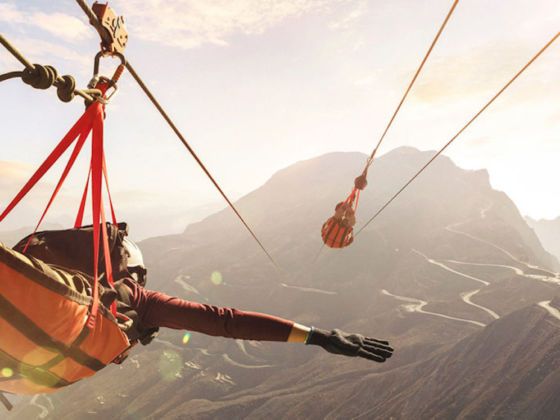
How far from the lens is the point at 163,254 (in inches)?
4291

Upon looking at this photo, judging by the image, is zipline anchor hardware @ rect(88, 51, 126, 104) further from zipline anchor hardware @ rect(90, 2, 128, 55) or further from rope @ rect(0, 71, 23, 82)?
rope @ rect(0, 71, 23, 82)

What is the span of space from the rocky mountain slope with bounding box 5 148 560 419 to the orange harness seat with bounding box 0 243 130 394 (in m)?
30.7

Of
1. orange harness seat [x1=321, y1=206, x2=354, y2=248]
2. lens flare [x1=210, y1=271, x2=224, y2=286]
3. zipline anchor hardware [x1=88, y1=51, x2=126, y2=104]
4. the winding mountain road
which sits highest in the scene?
lens flare [x1=210, y1=271, x2=224, y2=286]

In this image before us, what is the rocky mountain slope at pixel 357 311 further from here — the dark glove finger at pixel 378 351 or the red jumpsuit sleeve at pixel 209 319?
the red jumpsuit sleeve at pixel 209 319

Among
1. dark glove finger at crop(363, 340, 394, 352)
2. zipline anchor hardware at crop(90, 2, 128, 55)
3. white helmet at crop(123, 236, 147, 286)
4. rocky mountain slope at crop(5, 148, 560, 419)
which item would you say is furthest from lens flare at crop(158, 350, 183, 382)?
zipline anchor hardware at crop(90, 2, 128, 55)

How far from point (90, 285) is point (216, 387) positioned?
52.3 m

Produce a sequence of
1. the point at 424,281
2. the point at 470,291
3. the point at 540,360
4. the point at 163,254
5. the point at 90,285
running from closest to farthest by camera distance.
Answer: the point at 90,285
the point at 540,360
the point at 470,291
the point at 424,281
the point at 163,254

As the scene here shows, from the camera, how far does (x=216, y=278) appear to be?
8156 cm

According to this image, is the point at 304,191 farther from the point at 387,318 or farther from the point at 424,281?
the point at 387,318

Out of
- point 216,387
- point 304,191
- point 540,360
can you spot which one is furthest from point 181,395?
point 304,191

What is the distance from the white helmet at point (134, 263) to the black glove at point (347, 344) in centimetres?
172

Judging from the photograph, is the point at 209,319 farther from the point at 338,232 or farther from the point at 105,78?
the point at 338,232

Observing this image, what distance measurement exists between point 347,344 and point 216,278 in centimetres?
8134

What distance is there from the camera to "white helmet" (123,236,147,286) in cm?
336
